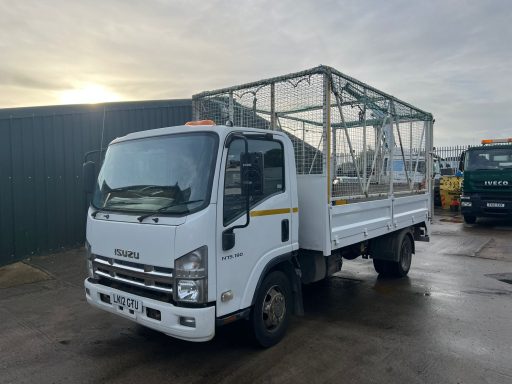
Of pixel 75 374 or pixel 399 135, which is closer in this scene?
pixel 75 374

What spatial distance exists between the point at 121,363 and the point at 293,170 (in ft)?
8.40

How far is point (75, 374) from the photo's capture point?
3566 millimetres

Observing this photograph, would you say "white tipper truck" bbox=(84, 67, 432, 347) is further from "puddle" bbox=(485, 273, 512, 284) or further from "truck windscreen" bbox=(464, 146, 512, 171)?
"truck windscreen" bbox=(464, 146, 512, 171)

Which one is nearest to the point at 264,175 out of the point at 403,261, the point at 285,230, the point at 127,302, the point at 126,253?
the point at 285,230

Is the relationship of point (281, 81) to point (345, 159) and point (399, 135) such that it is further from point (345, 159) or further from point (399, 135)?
point (399, 135)

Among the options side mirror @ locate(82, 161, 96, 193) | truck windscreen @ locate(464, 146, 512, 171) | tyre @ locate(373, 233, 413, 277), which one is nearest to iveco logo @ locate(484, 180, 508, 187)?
truck windscreen @ locate(464, 146, 512, 171)

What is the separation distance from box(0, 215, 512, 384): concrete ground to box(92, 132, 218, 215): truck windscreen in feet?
4.90

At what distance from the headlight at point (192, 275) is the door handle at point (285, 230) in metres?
1.06

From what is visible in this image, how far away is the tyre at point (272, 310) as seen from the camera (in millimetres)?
3771

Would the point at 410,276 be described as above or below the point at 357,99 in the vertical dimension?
below

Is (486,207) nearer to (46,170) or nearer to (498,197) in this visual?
(498,197)

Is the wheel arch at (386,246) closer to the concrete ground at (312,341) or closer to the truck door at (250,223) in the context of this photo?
the concrete ground at (312,341)

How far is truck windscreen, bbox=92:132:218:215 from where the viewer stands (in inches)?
129

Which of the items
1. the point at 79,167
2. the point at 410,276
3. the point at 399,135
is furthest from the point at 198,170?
the point at 79,167
